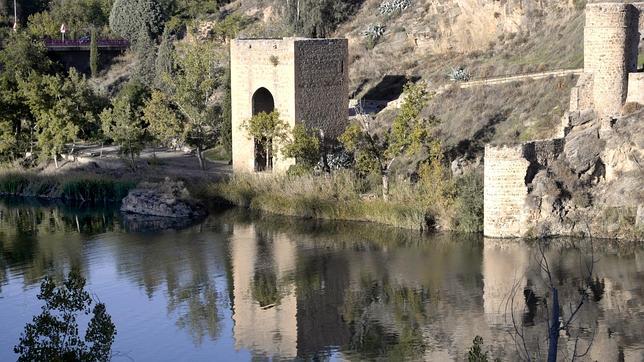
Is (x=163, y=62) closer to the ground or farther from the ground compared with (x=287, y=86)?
farther from the ground

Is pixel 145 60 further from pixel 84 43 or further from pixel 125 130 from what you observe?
pixel 125 130

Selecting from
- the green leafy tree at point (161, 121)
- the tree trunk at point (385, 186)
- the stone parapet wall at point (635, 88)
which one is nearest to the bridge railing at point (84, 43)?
the green leafy tree at point (161, 121)

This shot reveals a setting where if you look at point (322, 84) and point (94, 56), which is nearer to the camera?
point (322, 84)

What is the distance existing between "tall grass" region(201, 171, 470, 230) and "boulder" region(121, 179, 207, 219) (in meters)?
0.88

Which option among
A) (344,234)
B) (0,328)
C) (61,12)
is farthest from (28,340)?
(61,12)

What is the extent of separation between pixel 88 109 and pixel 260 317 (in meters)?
21.9

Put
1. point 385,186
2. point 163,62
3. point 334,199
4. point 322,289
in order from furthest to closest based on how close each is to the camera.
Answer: point 163,62
point 334,199
point 385,186
point 322,289

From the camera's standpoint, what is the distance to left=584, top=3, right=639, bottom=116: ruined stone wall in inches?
1323

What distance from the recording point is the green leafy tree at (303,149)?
37.0 meters

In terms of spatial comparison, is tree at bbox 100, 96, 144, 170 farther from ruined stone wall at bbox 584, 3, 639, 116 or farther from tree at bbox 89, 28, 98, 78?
tree at bbox 89, 28, 98, 78

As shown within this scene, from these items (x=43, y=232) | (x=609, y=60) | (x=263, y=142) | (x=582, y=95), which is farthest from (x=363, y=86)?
(x=43, y=232)

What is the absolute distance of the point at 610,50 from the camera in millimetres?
33781

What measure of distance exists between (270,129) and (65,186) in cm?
696

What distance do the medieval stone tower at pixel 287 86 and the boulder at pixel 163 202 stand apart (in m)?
2.82
